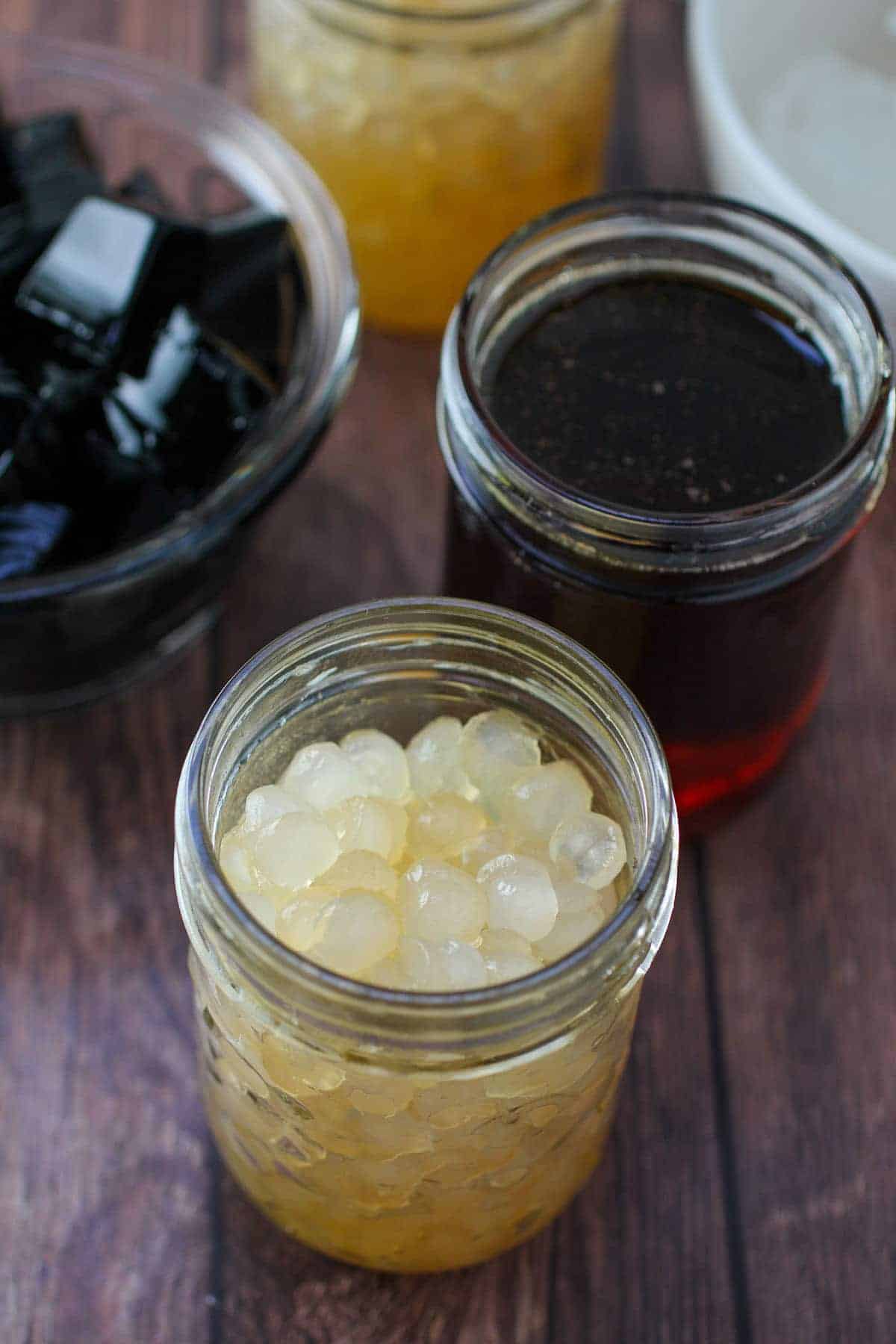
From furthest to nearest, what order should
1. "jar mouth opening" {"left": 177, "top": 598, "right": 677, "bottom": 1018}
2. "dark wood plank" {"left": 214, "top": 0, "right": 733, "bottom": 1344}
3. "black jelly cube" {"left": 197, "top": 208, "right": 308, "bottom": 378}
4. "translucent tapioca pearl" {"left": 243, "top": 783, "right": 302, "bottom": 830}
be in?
"black jelly cube" {"left": 197, "top": 208, "right": 308, "bottom": 378} < "dark wood plank" {"left": 214, "top": 0, "right": 733, "bottom": 1344} < "translucent tapioca pearl" {"left": 243, "top": 783, "right": 302, "bottom": 830} < "jar mouth opening" {"left": 177, "top": 598, "right": 677, "bottom": 1018}

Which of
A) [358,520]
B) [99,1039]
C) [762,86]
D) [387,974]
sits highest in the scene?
[762,86]

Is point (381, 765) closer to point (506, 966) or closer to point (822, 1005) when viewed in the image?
point (506, 966)

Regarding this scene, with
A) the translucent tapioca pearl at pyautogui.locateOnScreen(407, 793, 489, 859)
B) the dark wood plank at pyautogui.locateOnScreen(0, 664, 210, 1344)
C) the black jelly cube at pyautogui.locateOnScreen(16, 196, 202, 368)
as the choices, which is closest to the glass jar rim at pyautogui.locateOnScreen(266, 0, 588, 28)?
the black jelly cube at pyautogui.locateOnScreen(16, 196, 202, 368)

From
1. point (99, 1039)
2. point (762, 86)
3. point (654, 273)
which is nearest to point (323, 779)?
point (99, 1039)

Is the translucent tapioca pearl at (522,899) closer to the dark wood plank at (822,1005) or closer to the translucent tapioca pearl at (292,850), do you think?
the translucent tapioca pearl at (292,850)

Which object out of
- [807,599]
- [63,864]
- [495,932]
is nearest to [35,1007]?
[63,864]

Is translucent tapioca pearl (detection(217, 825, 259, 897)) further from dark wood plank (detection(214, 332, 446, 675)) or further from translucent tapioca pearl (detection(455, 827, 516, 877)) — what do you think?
dark wood plank (detection(214, 332, 446, 675))

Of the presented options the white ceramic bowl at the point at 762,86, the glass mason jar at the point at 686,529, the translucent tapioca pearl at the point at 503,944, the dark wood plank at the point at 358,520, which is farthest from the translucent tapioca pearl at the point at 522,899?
the white ceramic bowl at the point at 762,86
